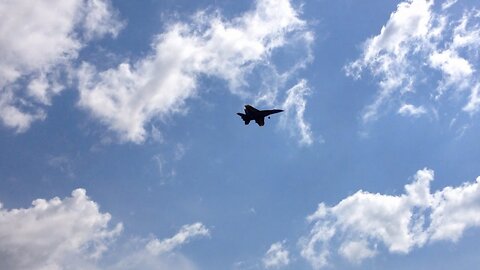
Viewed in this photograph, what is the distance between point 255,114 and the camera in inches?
6147

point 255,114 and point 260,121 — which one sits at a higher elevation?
point 255,114

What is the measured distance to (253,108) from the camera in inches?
6122

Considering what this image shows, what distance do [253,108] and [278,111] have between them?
566 cm

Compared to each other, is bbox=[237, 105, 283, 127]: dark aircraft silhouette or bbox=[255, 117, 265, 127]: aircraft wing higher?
bbox=[237, 105, 283, 127]: dark aircraft silhouette

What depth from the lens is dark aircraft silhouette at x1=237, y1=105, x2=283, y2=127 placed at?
15562 centimetres

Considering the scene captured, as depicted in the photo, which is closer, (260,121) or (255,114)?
(255,114)

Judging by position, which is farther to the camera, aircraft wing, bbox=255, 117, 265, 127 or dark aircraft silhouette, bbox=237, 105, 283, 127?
aircraft wing, bbox=255, 117, 265, 127

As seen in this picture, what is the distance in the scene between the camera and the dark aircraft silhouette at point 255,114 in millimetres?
155625

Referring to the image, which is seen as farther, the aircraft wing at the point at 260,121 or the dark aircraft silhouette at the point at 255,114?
the aircraft wing at the point at 260,121

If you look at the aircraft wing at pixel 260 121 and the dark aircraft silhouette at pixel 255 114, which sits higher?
the dark aircraft silhouette at pixel 255 114
